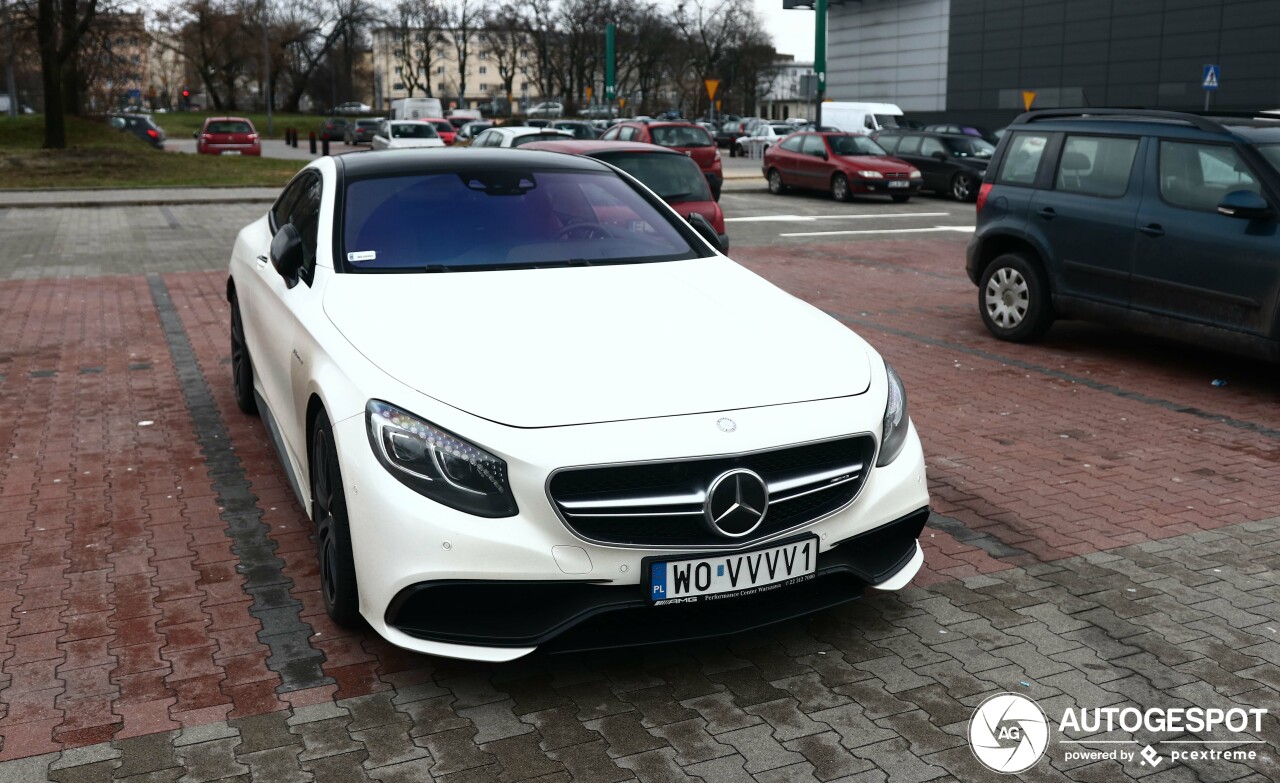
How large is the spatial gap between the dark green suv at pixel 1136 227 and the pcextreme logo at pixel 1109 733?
4.63 m

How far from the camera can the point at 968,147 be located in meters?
26.1

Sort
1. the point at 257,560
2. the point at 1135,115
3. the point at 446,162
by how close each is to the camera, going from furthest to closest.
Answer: the point at 1135,115, the point at 446,162, the point at 257,560

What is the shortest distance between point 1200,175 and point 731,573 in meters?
5.98

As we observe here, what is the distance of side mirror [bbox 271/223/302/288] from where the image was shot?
16.1 ft

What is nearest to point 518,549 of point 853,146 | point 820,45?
point 853,146

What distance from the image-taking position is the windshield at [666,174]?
1259 centimetres

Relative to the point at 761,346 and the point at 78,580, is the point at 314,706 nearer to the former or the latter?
the point at 78,580

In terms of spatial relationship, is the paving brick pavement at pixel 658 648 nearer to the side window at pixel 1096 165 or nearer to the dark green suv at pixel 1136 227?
the dark green suv at pixel 1136 227

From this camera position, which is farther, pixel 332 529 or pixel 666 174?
pixel 666 174

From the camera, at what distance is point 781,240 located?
1756 centimetres

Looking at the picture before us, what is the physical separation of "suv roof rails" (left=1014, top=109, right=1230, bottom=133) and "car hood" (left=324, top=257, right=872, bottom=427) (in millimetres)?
4675

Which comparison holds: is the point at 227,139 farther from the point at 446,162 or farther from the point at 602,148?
the point at 446,162

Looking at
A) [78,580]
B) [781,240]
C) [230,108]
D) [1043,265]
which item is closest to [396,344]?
[78,580]

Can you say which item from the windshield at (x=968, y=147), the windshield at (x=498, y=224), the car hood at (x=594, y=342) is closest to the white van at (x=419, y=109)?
the windshield at (x=968, y=147)
